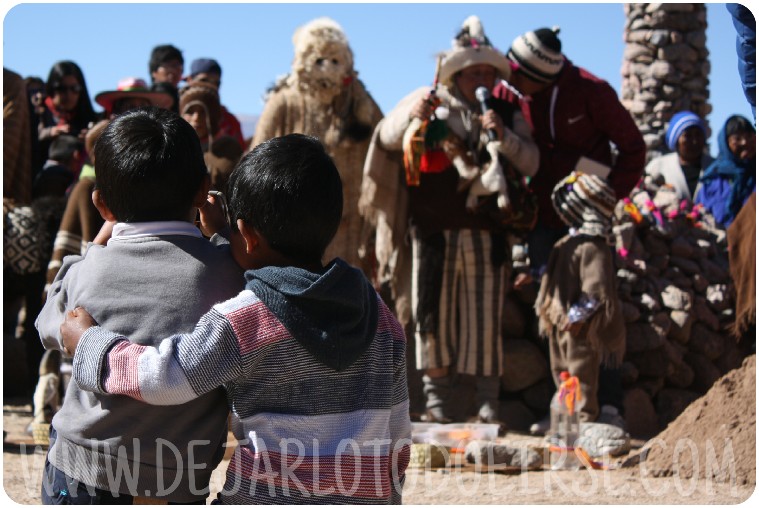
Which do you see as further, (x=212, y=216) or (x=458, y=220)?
(x=458, y=220)

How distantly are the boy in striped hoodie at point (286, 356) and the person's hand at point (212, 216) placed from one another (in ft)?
0.71

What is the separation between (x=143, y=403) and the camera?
219 centimetres

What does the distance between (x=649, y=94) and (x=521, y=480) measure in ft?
29.2

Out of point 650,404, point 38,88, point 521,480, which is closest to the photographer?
point 521,480

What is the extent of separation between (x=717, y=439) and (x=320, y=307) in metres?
3.19

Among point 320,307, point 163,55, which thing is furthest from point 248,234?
point 163,55

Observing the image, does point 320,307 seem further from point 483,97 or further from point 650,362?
point 650,362

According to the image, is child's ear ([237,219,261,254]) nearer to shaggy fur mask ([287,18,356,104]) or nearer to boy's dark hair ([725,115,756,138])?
shaggy fur mask ([287,18,356,104])

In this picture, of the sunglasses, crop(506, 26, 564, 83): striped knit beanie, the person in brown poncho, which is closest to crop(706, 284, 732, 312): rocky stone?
the person in brown poncho

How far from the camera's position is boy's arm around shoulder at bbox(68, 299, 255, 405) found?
209 cm

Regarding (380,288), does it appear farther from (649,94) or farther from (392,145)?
(649,94)

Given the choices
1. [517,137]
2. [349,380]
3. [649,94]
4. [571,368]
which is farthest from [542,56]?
[649,94]

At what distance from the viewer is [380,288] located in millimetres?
6621

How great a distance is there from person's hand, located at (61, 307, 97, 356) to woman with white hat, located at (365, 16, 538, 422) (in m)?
3.67
